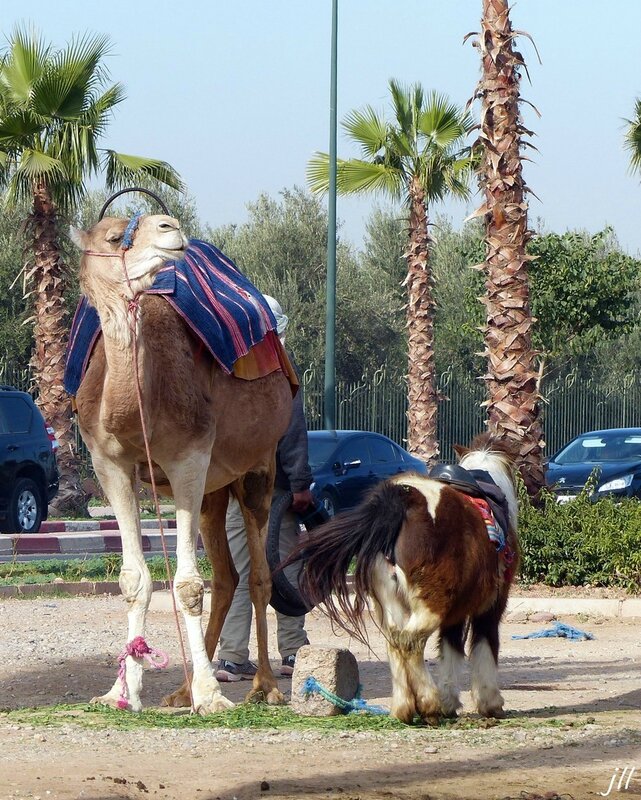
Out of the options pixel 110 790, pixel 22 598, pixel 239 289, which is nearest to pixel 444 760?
pixel 110 790

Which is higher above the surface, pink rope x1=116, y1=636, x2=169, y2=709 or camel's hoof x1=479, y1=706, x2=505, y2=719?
pink rope x1=116, y1=636, x2=169, y2=709

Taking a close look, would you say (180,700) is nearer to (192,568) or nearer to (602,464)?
(192,568)

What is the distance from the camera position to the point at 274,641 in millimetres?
10125

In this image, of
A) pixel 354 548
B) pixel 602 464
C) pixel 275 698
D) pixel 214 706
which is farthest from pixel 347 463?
pixel 354 548

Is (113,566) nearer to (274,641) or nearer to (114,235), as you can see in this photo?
(274,641)

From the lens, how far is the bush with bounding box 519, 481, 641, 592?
483 inches

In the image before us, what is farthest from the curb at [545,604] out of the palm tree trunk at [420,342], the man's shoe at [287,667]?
the palm tree trunk at [420,342]

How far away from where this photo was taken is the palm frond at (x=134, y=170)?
74.4 feet

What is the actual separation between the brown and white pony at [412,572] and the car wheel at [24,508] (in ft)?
46.0

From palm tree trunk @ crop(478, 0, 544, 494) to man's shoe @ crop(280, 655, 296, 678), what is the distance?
5.56 metres

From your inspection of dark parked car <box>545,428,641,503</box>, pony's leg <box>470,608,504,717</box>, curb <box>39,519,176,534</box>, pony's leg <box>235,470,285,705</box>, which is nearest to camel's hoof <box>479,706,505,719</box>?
pony's leg <box>470,608,504,717</box>

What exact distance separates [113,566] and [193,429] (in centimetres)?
826

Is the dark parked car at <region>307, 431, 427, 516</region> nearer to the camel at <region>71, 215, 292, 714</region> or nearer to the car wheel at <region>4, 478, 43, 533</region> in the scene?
the car wheel at <region>4, 478, 43, 533</region>

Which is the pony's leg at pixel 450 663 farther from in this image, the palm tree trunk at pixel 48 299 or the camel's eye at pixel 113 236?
the palm tree trunk at pixel 48 299
